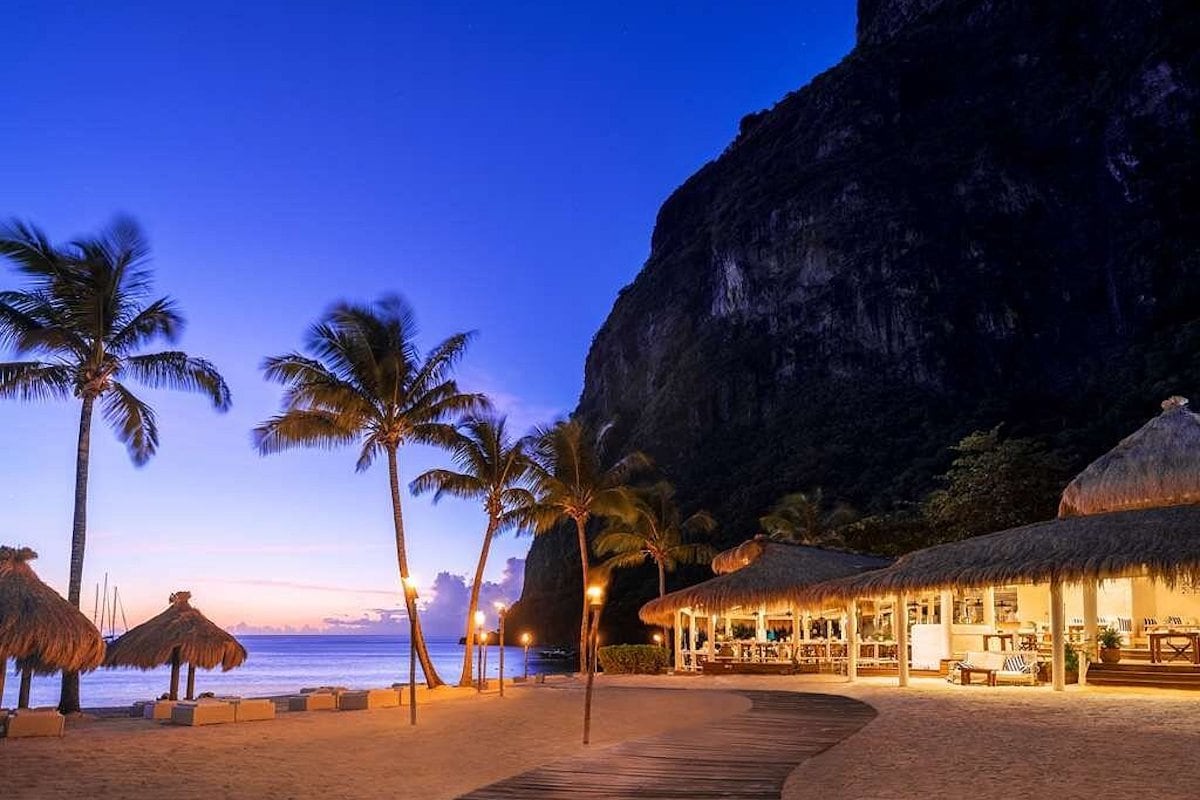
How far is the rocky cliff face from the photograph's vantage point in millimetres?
65812

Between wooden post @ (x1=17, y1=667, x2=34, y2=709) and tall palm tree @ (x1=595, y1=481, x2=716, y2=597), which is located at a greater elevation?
tall palm tree @ (x1=595, y1=481, x2=716, y2=597)

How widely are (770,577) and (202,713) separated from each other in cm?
1247

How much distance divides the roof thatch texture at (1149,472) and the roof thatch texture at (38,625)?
53.6 feet

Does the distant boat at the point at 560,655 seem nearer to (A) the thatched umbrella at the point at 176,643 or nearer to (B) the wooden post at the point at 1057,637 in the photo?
(A) the thatched umbrella at the point at 176,643

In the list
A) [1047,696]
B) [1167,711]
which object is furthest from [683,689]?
[1167,711]

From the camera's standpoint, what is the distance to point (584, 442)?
30000 mm

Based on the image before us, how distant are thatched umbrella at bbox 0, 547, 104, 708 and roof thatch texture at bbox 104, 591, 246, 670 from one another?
1.91m

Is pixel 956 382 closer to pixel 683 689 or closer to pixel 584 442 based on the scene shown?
pixel 584 442

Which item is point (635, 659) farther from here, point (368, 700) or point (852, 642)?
point (368, 700)

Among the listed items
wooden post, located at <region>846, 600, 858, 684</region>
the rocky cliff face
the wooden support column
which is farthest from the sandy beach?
the rocky cliff face

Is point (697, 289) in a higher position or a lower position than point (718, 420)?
higher

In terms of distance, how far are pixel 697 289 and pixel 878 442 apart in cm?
3171

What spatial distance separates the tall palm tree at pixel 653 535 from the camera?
33.5 metres

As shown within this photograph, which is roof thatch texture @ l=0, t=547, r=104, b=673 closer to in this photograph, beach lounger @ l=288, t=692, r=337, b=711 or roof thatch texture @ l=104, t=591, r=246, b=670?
roof thatch texture @ l=104, t=591, r=246, b=670
